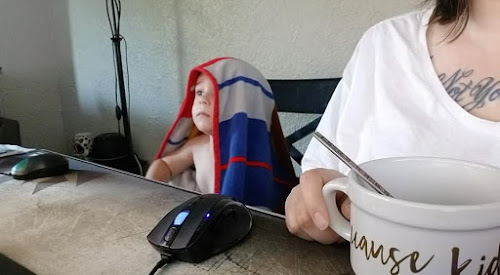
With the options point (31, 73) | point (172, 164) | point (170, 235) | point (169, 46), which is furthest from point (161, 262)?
point (31, 73)

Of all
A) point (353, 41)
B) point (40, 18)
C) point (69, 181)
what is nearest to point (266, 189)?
point (69, 181)

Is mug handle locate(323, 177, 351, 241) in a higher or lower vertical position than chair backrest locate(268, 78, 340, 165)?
higher

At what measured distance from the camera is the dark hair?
542 mm

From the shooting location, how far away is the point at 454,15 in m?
0.55

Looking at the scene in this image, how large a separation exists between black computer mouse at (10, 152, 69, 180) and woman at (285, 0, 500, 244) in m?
0.40

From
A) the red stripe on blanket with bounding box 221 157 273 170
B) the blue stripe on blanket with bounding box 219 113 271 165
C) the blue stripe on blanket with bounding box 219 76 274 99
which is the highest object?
the blue stripe on blanket with bounding box 219 76 274 99

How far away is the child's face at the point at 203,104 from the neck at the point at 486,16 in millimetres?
461

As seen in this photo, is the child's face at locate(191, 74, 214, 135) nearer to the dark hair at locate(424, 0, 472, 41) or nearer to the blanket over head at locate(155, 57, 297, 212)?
the blanket over head at locate(155, 57, 297, 212)

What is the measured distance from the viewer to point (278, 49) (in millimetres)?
1376

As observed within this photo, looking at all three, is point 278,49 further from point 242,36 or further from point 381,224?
point 381,224

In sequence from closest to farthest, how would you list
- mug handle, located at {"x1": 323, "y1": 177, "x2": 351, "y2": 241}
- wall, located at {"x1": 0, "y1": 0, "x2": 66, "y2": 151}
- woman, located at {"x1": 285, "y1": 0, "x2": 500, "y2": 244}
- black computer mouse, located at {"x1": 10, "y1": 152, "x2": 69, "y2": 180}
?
mug handle, located at {"x1": 323, "y1": 177, "x2": 351, "y2": 241} < woman, located at {"x1": 285, "y1": 0, "x2": 500, "y2": 244} < black computer mouse, located at {"x1": 10, "y1": 152, "x2": 69, "y2": 180} < wall, located at {"x1": 0, "y1": 0, "x2": 66, "y2": 151}

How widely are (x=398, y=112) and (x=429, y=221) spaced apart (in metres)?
0.30

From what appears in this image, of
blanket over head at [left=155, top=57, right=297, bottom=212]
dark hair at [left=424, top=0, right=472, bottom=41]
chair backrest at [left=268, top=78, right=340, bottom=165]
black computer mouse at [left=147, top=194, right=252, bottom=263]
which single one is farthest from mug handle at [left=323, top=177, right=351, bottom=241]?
chair backrest at [left=268, top=78, right=340, bottom=165]

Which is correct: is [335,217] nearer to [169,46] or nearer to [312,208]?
[312,208]
